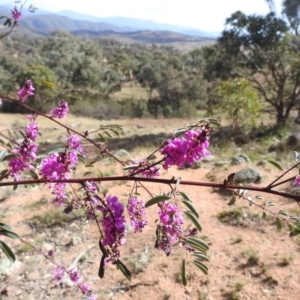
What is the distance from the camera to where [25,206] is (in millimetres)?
6168

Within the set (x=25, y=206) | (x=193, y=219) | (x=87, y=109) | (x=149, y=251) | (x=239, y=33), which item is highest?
(x=239, y=33)

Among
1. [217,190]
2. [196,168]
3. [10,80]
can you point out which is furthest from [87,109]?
[217,190]

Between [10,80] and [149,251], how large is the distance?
2536cm

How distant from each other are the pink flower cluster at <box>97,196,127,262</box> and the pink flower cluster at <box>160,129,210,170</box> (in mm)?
226

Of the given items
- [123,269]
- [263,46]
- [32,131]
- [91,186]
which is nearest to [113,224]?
[123,269]

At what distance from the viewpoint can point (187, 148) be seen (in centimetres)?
110

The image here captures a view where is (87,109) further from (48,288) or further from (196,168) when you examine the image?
(48,288)

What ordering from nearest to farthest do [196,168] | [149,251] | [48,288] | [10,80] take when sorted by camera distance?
[48,288]
[149,251]
[196,168]
[10,80]

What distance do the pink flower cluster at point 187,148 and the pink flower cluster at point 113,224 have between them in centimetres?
23

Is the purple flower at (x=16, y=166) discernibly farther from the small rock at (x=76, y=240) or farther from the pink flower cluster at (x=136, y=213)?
the small rock at (x=76, y=240)

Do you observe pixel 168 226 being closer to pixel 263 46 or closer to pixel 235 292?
pixel 235 292

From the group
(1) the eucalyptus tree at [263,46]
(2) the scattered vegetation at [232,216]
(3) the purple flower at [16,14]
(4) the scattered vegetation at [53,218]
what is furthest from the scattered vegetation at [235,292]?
(1) the eucalyptus tree at [263,46]

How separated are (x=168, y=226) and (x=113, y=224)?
22cm

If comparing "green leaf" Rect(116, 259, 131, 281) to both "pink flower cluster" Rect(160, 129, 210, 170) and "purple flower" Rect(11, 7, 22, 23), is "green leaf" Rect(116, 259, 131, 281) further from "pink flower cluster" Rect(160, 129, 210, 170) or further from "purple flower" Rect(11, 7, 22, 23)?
"purple flower" Rect(11, 7, 22, 23)
